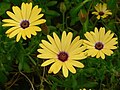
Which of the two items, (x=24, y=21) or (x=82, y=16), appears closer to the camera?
(x=24, y=21)

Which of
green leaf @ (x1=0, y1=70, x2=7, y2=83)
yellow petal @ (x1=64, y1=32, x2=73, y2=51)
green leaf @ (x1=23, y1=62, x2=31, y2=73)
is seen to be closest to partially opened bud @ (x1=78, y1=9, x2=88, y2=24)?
yellow petal @ (x1=64, y1=32, x2=73, y2=51)

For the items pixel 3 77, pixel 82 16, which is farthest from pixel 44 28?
pixel 3 77

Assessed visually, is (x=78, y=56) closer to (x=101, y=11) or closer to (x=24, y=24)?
(x=24, y=24)

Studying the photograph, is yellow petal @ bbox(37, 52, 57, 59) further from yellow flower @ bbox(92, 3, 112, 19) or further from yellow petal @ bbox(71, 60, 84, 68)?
yellow flower @ bbox(92, 3, 112, 19)

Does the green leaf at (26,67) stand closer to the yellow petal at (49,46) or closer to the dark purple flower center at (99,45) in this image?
the yellow petal at (49,46)

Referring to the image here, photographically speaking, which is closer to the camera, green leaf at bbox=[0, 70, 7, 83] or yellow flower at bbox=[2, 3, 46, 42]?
yellow flower at bbox=[2, 3, 46, 42]

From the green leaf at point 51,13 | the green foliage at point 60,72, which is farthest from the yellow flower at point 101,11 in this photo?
the green leaf at point 51,13
